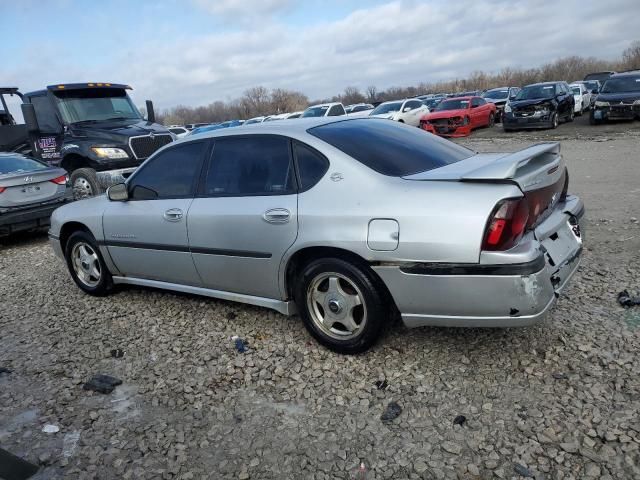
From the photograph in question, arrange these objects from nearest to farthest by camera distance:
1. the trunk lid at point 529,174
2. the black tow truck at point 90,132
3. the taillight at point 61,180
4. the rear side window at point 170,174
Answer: the trunk lid at point 529,174 → the rear side window at point 170,174 → the taillight at point 61,180 → the black tow truck at point 90,132

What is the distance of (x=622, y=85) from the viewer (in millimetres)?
18297

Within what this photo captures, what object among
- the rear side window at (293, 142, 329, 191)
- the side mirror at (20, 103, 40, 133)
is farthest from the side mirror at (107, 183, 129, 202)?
the side mirror at (20, 103, 40, 133)

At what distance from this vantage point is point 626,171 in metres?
9.86

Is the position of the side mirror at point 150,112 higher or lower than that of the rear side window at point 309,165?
higher

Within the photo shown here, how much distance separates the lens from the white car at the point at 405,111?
70.6ft

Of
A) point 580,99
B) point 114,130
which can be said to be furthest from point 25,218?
point 580,99

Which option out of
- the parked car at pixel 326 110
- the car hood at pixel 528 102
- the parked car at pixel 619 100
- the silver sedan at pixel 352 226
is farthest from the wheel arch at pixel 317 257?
the parked car at pixel 326 110

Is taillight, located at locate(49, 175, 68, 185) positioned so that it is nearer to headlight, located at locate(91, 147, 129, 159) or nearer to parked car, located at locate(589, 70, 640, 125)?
headlight, located at locate(91, 147, 129, 159)

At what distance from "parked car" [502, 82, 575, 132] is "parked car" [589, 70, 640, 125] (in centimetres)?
146

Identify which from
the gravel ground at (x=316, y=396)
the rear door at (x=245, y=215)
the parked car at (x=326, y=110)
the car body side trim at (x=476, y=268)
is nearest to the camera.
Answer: the gravel ground at (x=316, y=396)

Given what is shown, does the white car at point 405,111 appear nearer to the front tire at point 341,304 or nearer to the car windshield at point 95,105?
the car windshield at point 95,105

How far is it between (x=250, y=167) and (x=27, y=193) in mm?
5796

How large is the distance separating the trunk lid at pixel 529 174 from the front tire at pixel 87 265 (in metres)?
3.33

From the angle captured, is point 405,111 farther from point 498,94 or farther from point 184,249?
point 184,249
